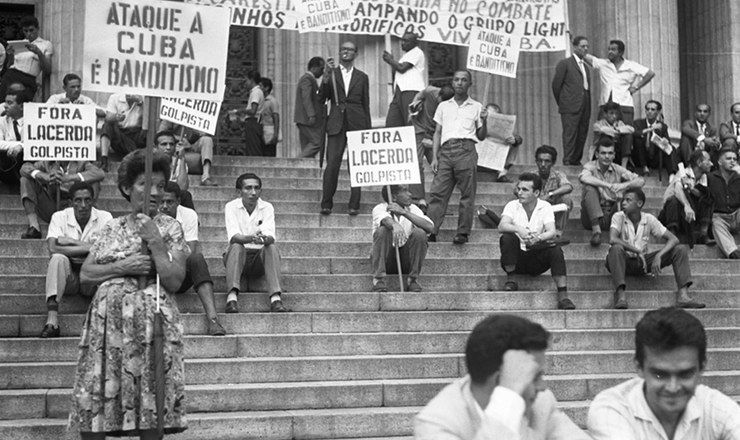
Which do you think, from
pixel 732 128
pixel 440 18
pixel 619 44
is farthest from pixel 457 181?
pixel 732 128

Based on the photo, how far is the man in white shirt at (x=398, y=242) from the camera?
1162cm

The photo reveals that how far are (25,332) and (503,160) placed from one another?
7.55 metres

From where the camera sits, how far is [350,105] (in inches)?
553

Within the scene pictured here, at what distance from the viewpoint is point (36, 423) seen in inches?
338

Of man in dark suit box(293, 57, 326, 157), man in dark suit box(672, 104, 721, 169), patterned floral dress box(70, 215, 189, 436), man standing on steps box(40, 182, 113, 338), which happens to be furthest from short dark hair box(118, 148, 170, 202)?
man in dark suit box(672, 104, 721, 169)

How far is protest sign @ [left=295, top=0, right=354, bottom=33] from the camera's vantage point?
1480cm

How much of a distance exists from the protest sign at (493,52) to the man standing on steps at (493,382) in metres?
11.9

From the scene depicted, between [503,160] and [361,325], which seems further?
[503,160]

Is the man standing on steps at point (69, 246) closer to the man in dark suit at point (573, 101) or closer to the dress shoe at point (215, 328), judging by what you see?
the dress shoe at point (215, 328)

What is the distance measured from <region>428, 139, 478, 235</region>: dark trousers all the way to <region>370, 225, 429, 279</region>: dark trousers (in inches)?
49.2

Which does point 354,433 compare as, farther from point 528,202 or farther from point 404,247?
point 528,202

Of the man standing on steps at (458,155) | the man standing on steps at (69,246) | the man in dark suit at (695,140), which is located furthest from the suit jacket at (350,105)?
the man in dark suit at (695,140)

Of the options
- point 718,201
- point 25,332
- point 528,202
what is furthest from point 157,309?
point 718,201

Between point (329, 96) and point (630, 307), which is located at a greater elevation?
point (329, 96)
